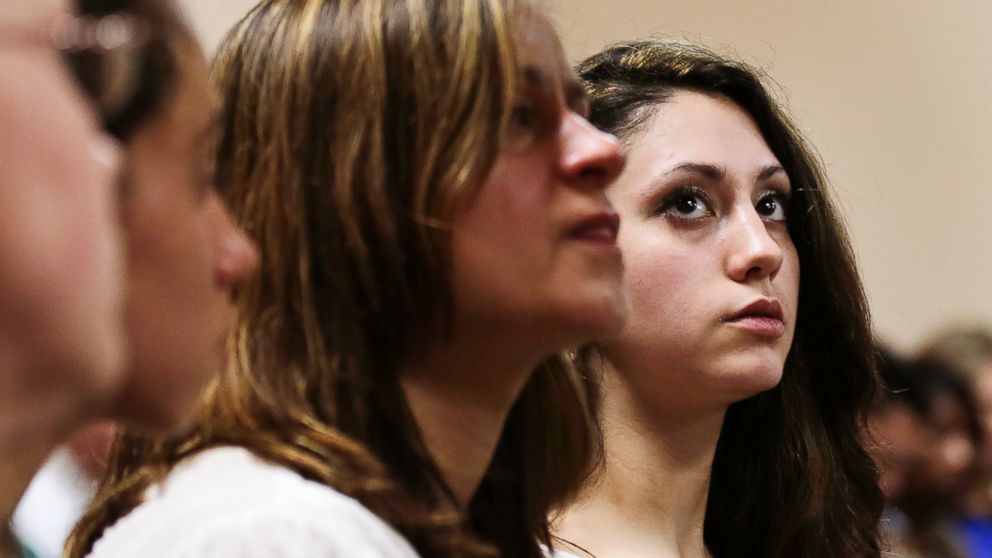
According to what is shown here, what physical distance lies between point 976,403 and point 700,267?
1.87 meters

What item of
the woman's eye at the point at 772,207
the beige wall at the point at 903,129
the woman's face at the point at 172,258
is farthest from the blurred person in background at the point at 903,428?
the woman's face at the point at 172,258

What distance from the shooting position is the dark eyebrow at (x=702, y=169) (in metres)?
1.75

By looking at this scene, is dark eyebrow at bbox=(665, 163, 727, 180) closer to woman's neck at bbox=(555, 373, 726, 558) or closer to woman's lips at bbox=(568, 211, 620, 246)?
woman's neck at bbox=(555, 373, 726, 558)

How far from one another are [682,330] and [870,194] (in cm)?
252

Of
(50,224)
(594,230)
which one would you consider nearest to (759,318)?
(594,230)

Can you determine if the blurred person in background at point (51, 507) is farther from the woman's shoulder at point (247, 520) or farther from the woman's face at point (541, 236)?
the woman's face at point (541, 236)

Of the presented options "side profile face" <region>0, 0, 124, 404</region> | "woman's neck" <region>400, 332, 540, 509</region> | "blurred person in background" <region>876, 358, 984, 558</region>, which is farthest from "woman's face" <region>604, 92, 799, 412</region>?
"blurred person in background" <region>876, 358, 984, 558</region>

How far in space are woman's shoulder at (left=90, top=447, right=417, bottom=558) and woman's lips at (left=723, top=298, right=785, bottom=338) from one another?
79cm

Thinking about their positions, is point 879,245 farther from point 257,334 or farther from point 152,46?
point 152,46

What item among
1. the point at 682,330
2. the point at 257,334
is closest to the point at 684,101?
the point at 682,330

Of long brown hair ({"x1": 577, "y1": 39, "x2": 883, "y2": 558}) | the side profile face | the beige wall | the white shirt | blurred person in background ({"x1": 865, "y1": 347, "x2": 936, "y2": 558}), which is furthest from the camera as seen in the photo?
the beige wall

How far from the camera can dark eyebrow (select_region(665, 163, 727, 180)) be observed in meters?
1.75

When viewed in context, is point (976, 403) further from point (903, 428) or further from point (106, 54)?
point (106, 54)

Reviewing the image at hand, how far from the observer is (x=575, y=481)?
4.60ft
